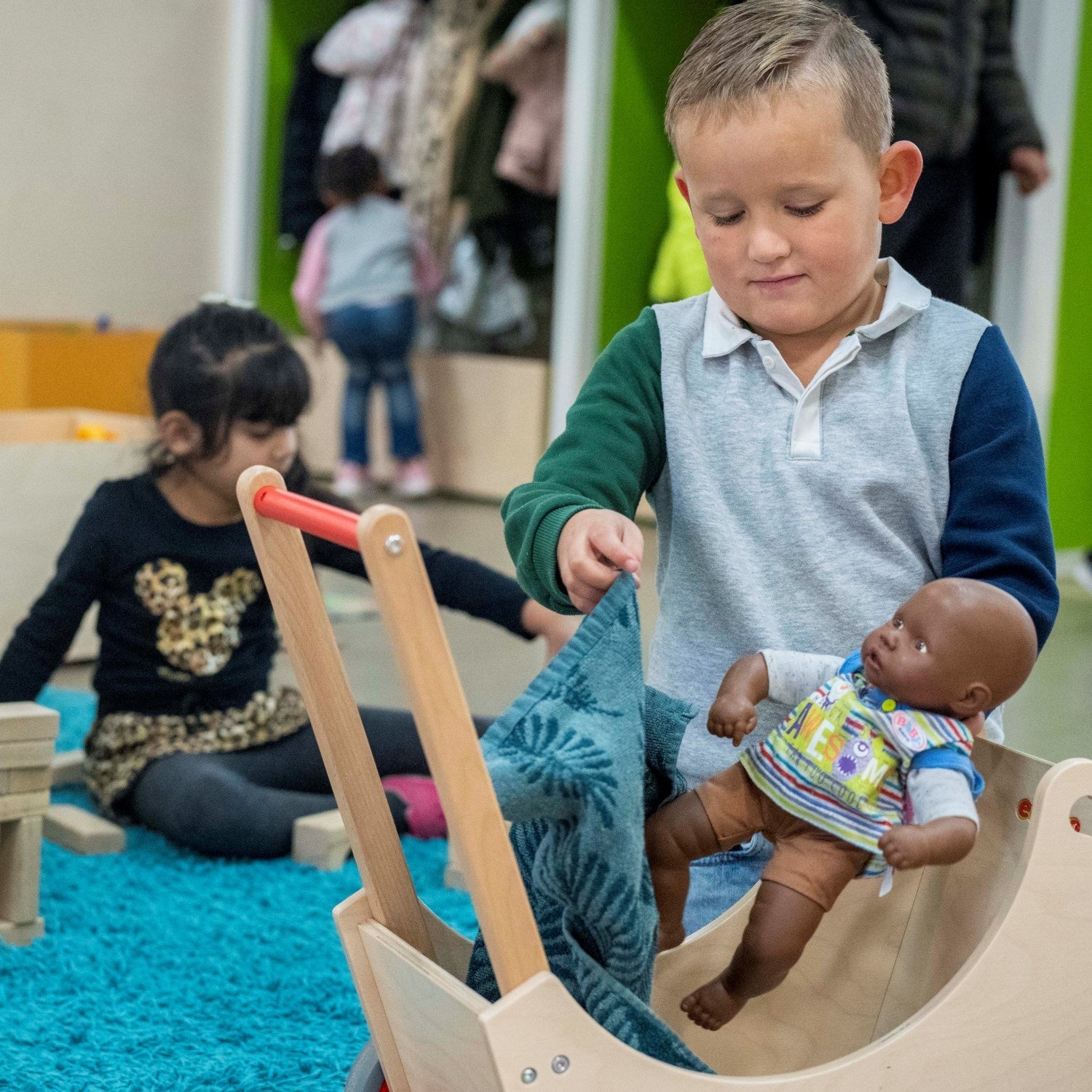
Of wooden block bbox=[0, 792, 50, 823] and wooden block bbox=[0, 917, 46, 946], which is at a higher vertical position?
wooden block bbox=[0, 792, 50, 823]

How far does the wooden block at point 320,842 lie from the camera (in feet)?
4.70

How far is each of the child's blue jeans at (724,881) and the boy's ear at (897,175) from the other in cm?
39

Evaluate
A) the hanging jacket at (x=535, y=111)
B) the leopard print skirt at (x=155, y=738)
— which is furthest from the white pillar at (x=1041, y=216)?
the leopard print skirt at (x=155, y=738)

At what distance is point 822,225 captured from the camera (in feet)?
2.62

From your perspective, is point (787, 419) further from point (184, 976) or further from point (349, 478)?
point (349, 478)

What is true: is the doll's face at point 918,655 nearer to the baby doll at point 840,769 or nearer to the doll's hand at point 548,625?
the baby doll at point 840,769

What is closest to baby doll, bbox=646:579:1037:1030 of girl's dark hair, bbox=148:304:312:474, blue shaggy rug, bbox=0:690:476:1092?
blue shaggy rug, bbox=0:690:476:1092

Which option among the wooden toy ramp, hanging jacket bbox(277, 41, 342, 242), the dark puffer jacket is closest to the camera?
the wooden toy ramp

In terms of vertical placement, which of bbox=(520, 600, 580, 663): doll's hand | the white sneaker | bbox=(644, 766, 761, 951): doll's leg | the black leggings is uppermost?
bbox=(644, 766, 761, 951): doll's leg

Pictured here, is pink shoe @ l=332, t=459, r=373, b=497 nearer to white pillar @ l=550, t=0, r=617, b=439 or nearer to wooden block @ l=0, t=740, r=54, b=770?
white pillar @ l=550, t=0, r=617, b=439

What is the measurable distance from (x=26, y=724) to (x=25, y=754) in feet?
0.09

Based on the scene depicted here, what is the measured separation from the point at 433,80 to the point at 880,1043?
3.43 meters

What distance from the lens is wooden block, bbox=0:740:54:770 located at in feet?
3.98

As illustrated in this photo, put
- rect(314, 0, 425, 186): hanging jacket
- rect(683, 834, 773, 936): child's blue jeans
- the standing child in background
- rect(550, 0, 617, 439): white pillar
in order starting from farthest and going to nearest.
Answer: rect(314, 0, 425, 186): hanging jacket, the standing child in background, rect(550, 0, 617, 439): white pillar, rect(683, 834, 773, 936): child's blue jeans
